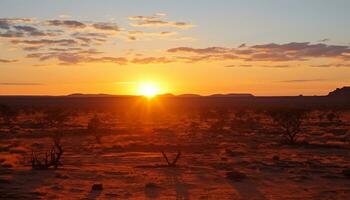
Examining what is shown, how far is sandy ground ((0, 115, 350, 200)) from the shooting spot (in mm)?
19422

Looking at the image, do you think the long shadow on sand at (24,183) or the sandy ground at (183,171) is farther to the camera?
the sandy ground at (183,171)

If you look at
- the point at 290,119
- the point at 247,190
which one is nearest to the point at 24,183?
the point at 247,190

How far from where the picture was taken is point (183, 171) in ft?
79.9

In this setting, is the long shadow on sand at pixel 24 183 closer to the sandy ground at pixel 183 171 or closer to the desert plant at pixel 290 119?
the sandy ground at pixel 183 171

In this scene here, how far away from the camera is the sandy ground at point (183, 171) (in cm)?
1942

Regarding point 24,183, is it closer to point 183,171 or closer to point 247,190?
point 183,171

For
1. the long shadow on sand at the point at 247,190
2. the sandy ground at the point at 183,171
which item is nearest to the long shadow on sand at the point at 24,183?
the sandy ground at the point at 183,171

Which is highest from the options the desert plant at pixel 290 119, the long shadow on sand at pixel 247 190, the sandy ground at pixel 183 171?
the desert plant at pixel 290 119

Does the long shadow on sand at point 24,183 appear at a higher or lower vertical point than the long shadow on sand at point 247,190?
higher

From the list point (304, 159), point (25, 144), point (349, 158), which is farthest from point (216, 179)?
point (25, 144)

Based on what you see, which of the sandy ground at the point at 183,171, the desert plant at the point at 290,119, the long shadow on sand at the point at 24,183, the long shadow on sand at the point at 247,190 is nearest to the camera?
the long shadow on sand at the point at 24,183

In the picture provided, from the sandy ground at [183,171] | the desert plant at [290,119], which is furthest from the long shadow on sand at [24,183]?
the desert plant at [290,119]

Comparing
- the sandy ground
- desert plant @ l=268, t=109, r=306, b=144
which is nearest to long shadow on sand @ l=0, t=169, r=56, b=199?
the sandy ground

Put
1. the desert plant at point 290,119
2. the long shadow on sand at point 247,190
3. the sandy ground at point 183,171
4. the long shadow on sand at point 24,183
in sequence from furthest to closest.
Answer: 1. the desert plant at point 290,119
2. the sandy ground at point 183,171
3. the long shadow on sand at point 247,190
4. the long shadow on sand at point 24,183
